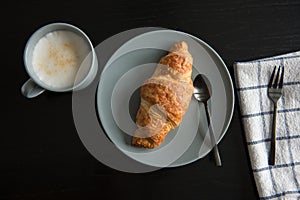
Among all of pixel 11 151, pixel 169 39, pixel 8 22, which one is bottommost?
pixel 11 151

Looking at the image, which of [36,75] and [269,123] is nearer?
[36,75]

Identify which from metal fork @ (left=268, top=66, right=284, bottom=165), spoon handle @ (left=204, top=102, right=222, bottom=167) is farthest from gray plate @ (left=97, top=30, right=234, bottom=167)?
metal fork @ (left=268, top=66, right=284, bottom=165)

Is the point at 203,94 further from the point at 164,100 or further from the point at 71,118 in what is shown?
the point at 71,118

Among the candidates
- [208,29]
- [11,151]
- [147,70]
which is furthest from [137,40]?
[11,151]

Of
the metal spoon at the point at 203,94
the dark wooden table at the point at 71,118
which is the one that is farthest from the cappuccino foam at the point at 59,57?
the metal spoon at the point at 203,94

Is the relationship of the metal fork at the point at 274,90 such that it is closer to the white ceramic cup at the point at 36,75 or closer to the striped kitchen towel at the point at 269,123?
the striped kitchen towel at the point at 269,123

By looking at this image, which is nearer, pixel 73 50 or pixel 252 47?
pixel 73 50

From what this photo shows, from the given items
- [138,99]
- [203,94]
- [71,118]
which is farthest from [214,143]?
[71,118]

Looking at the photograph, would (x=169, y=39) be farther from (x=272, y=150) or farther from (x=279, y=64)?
(x=272, y=150)
